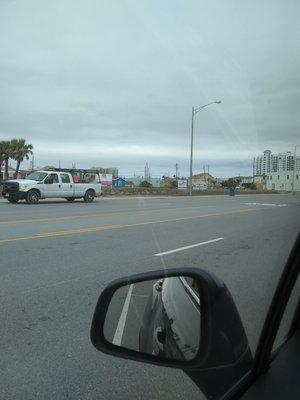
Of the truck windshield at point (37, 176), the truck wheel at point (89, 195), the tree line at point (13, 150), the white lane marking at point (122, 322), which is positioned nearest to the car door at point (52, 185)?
the truck windshield at point (37, 176)

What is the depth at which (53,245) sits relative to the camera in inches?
433

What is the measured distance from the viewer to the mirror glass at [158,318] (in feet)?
7.00

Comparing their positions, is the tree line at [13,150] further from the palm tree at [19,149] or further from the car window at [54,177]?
the car window at [54,177]

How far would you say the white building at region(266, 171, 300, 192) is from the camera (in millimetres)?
2923

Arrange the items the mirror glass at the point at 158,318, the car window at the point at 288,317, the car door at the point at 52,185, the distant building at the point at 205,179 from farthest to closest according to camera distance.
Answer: the car door at the point at 52,185 < the distant building at the point at 205,179 < the car window at the point at 288,317 < the mirror glass at the point at 158,318

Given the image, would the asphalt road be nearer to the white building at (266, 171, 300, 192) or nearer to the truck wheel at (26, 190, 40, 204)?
the white building at (266, 171, 300, 192)

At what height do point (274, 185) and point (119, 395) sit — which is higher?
point (274, 185)

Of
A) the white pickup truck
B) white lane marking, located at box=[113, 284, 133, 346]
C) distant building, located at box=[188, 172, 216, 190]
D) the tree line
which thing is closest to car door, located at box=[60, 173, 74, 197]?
the white pickup truck

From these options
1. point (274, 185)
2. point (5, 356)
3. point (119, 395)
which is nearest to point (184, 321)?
point (274, 185)

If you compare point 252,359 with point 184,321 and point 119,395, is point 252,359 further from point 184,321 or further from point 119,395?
point 119,395

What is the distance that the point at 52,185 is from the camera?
28.1 metres

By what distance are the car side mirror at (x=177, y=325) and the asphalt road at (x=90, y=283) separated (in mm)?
280

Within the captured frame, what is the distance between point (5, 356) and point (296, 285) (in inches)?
111

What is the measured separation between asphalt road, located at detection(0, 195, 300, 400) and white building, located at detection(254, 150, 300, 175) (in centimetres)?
19
